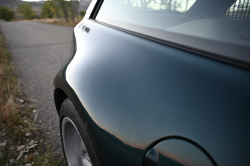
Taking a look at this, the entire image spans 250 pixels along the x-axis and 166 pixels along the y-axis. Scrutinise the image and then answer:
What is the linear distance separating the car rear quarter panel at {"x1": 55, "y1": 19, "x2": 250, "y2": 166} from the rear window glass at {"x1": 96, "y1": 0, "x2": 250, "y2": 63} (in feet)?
0.23

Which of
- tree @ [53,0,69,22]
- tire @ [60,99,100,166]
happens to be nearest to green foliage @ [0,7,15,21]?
tree @ [53,0,69,22]

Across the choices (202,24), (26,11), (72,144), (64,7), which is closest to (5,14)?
(26,11)

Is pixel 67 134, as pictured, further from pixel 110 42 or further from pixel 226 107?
pixel 226 107

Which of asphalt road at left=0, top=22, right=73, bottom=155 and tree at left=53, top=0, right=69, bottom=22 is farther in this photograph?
tree at left=53, top=0, right=69, bottom=22

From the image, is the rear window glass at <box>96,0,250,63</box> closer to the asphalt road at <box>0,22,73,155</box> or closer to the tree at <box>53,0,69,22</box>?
the asphalt road at <box>0,22,73,155</box>

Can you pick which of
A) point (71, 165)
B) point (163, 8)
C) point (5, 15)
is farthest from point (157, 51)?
A: point (5, 15)

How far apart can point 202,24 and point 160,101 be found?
45cm

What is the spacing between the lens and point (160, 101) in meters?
0.67

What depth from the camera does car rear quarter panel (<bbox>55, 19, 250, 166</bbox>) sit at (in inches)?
20.9

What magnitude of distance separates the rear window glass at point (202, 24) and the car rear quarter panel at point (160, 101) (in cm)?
7

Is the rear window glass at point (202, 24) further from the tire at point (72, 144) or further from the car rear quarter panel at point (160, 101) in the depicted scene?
the tire at point (72, 144)

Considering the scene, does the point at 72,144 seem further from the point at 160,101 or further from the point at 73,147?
the point at 160,101

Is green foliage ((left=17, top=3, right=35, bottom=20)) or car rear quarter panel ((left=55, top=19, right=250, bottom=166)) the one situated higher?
car rear quarter panel ((left=55, top=19, right=250, bottom=166))

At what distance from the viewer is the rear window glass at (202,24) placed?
670 mm
